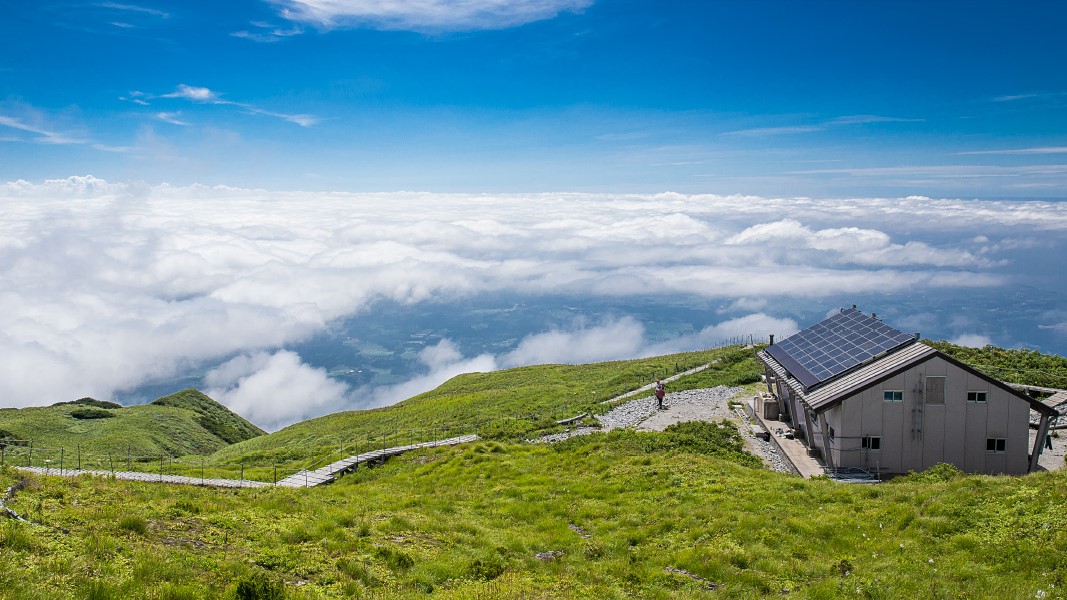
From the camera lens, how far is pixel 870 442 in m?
27.4

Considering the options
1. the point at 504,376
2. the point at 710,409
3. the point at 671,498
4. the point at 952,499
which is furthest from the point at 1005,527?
the point at 504,376

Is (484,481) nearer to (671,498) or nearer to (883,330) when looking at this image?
(671,498)

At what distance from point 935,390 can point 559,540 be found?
1959cm

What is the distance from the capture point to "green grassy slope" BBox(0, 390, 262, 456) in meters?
62.6

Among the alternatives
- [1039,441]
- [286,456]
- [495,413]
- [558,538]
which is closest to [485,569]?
[558,538]

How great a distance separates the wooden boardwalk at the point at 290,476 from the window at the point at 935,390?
24257 millimetres

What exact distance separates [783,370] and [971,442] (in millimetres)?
10466

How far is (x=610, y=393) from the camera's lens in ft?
170

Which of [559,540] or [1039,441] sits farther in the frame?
[1039,441]

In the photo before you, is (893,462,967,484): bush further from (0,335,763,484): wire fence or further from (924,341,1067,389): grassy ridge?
(0,335,763,484): wire fence

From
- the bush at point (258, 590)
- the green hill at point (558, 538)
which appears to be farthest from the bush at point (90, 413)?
the bush at point (258, 590)

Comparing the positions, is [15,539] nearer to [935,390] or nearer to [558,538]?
[558,538]

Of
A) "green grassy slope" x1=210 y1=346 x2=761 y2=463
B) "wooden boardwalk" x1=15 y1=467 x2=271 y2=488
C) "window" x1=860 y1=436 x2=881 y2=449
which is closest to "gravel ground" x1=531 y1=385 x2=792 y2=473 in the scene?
"green grassy slope" x1=210 y1=346 x2=761 y2=463

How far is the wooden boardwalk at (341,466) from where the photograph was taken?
2907 centimetres
